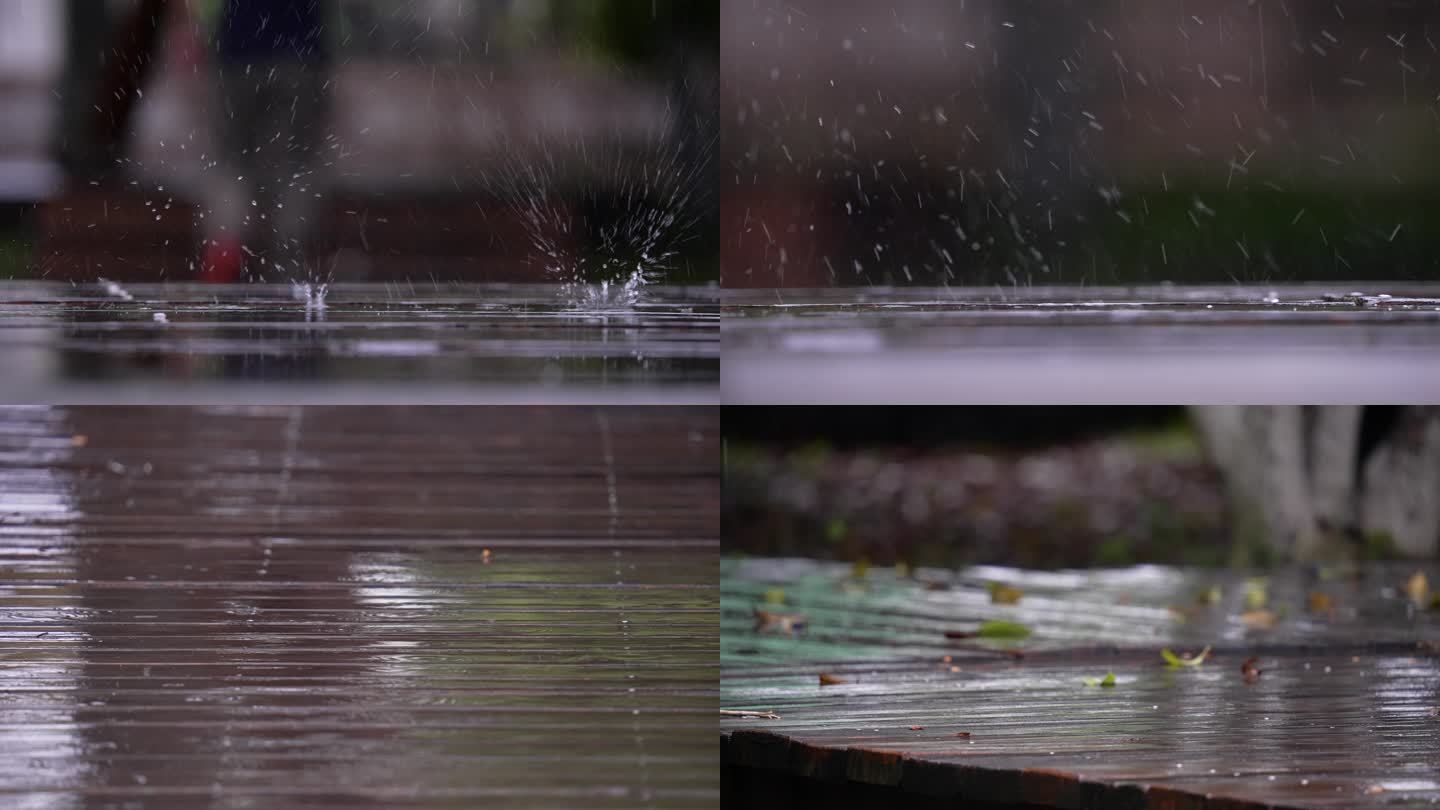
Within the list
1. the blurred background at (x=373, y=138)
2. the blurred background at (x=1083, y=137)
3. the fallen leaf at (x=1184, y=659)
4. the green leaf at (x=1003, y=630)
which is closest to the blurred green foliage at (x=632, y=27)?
the blurred background at (x=373, y=138)

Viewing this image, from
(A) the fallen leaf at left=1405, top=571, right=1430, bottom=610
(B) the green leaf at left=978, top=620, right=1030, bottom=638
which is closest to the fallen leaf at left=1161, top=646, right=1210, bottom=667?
(B) the green leaf at left=978, top=620, right=1030, bottom=638

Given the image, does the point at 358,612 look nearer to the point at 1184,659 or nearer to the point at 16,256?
the point at 1184,659

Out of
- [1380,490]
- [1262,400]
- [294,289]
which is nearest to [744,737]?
[1262,400]

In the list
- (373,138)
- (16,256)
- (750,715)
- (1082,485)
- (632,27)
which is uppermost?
(632,27)

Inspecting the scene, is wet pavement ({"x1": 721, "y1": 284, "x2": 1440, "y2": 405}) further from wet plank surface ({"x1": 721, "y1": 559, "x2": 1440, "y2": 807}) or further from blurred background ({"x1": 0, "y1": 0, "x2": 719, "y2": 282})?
blurred background ({"x1": 0, "y1": 0, "x2": 719, "y2": 282})

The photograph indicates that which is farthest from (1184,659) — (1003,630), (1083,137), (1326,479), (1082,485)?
(1082,485)

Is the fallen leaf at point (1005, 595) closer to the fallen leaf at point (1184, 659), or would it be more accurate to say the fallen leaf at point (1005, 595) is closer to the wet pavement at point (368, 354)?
the fallen leaf at point (1184, 659)
